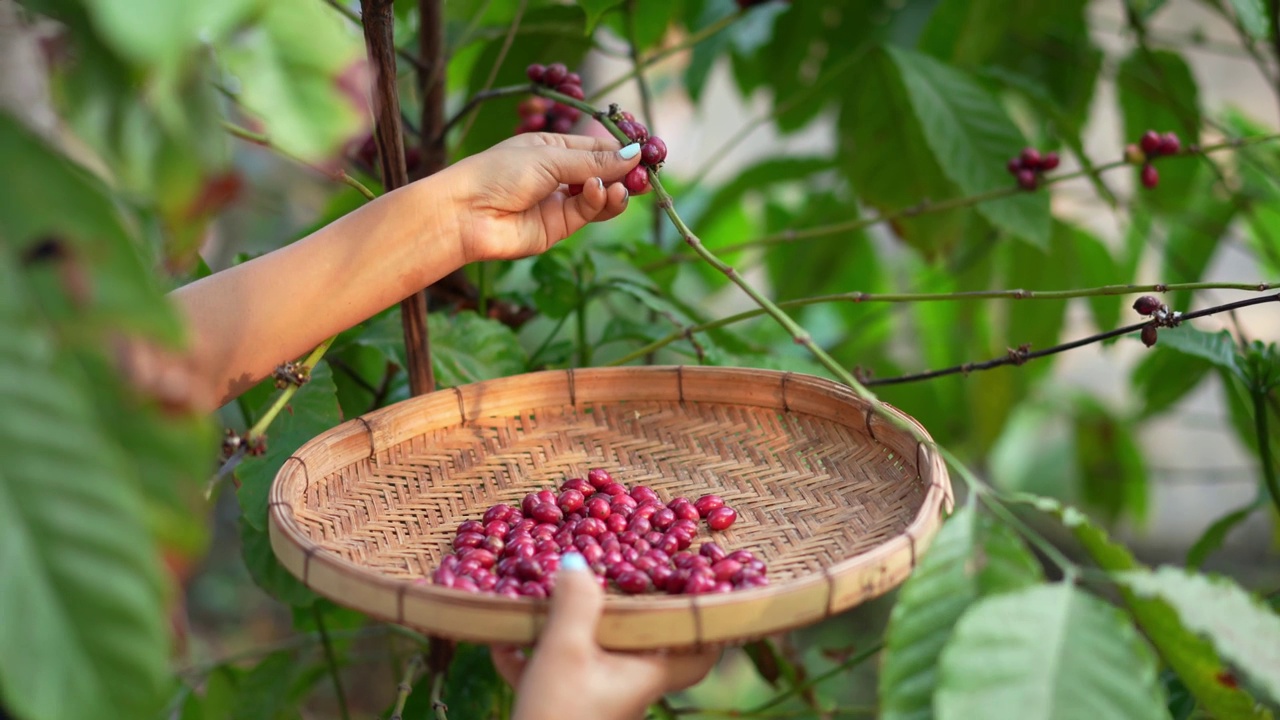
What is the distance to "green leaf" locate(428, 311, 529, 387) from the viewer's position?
1.08m

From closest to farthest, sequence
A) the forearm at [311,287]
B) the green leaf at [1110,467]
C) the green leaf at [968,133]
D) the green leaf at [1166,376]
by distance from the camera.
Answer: the forearm at [311,287] → the green leaf at [968,133] → the green leaf at [1166,376] → the green leaf at [1110,467]

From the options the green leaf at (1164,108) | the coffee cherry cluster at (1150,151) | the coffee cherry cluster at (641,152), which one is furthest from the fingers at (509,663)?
the green leaf at (1164,108)

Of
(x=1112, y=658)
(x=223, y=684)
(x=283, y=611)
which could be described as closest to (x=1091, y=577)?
(x=1112, y=658)

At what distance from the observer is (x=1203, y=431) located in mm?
3043

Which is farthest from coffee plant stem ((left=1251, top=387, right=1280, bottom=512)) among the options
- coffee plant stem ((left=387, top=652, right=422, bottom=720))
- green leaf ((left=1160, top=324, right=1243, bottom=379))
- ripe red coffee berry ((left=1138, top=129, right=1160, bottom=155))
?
coffee plant stem ((left=387, top=652, right=422, bottom=720))

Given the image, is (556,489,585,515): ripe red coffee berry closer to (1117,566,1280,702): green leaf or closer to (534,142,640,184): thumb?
(534,142,640,184): thumb

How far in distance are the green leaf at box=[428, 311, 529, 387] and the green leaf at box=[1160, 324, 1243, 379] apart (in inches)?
25.6

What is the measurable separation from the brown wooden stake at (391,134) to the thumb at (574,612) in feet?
1.37

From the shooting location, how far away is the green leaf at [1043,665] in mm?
541

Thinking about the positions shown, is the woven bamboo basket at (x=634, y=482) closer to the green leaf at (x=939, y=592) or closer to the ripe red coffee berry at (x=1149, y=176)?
the green leaf at (x=939, y=592)

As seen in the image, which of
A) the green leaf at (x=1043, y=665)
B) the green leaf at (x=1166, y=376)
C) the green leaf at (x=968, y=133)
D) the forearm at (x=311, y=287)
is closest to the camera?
the green leaf at (x=1043, y=665)

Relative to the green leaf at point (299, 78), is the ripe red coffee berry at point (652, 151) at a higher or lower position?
lower

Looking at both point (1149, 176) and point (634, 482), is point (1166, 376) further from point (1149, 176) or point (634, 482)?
point (634, 482)

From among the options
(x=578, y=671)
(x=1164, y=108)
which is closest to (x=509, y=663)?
(x=578, y=671)
